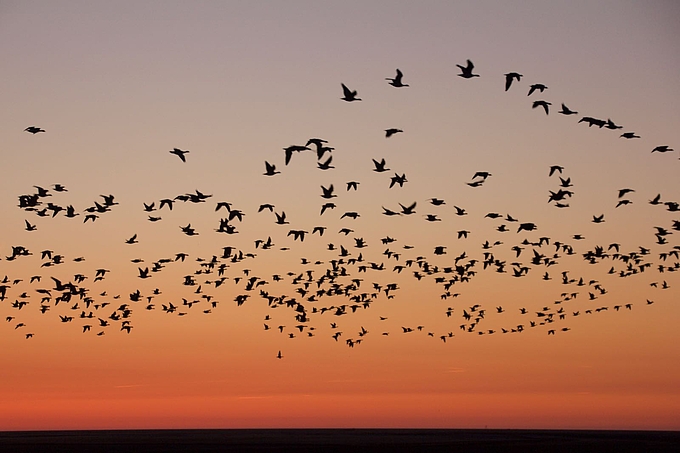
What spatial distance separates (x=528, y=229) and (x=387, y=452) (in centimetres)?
4679

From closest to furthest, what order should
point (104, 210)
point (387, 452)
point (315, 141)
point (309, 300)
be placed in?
point (315, 141) < point (104, 210) < point (309, 300) < point (387, 452)

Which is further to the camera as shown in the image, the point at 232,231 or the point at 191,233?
the point at 191,233

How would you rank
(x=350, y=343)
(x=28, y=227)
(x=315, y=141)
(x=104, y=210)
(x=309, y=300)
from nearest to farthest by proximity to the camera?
(x=315, y=141)
(x=104, y=210)
(x=28, y=227)
(x=309, y=300)
(x=350, y=343)

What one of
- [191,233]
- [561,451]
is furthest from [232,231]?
[561,451]

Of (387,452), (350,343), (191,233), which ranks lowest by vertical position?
(387,452)

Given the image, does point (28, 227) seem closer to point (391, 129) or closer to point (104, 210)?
point (104, 210)

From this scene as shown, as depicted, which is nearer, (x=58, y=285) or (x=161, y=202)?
(x=161, y=202)

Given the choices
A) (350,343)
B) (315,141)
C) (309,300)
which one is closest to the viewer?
(315,141)

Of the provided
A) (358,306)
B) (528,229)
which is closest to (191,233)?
(358,306)

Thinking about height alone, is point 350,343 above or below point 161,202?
below

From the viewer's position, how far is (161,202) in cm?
6253

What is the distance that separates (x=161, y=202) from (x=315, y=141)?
17763 mm

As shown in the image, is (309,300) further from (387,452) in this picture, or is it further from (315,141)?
(387,452)

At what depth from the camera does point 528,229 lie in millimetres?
63750
